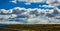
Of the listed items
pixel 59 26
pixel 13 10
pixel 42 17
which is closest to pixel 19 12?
pixel 13 10

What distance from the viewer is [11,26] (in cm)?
139

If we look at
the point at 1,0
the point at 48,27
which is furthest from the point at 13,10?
the point at 48,27

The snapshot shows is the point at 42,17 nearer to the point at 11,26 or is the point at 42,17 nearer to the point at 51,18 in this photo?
the point at 51,18

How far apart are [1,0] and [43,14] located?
57 cm

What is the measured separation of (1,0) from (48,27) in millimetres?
688

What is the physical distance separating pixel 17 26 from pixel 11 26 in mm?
75

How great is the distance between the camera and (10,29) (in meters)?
1.40

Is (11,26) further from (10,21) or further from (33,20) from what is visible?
(33,20)

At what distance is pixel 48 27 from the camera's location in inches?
54.3

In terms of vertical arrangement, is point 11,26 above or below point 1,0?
below

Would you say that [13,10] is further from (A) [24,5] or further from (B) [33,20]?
(B) [33,20]

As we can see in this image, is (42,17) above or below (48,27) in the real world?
above

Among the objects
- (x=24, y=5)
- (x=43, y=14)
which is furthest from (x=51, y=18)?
(x=24, y=5)

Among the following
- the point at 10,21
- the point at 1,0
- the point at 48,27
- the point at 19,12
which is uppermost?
the point at 1,0
